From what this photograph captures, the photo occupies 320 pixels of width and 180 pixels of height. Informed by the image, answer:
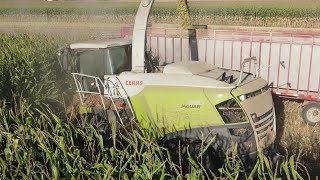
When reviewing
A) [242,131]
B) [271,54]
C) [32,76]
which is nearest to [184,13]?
[271,54]

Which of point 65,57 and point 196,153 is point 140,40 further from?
point 196,153

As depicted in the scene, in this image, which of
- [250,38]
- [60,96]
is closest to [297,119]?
[250,38]

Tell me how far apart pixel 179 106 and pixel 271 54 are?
501 cm

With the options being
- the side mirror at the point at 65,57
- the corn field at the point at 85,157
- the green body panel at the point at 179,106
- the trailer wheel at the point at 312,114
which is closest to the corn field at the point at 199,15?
the trailer wheel at the point at 312,114

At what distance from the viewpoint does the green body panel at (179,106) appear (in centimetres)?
538

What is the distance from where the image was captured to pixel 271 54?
9.77 meters

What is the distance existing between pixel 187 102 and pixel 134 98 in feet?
2.70

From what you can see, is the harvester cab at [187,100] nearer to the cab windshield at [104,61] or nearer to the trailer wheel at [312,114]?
the cab windshield at [104,61]

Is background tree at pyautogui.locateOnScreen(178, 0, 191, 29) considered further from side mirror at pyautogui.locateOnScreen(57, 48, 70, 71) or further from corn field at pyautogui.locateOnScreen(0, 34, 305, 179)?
corn field at pyautogui.locateOnScreen(0, 34, 305, 179)

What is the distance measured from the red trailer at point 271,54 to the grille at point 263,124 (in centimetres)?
349

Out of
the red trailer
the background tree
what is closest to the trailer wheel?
the red trailer

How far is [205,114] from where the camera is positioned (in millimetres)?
5406

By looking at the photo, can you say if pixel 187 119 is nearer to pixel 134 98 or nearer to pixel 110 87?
pixel 134 98

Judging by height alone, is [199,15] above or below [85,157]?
below
